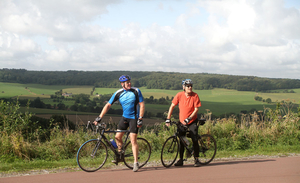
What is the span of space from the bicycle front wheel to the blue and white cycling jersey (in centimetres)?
98

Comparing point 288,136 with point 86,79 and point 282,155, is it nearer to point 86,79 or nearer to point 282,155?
point 282,155

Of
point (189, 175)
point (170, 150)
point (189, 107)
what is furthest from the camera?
point (170, 150)

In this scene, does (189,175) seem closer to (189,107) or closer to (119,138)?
(189,107)

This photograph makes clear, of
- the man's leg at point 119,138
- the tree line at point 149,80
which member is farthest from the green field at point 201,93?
the man's leg at point 119,138

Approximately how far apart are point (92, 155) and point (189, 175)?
2.27 metres

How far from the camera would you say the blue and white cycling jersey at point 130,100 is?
607 cm

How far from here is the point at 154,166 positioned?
6.69m

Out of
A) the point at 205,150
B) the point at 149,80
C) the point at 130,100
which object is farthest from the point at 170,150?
the point at 149,80

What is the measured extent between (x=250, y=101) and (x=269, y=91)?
1383 centimetres

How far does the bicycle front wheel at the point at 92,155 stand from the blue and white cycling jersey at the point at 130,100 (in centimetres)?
98

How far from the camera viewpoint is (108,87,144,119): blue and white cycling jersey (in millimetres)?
6066

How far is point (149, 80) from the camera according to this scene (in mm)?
83312

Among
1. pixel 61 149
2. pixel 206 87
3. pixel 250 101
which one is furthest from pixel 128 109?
pixel 206 87

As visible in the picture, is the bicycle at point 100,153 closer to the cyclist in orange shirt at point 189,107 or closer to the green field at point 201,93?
the cyclist in orange shirt at point 189,107
